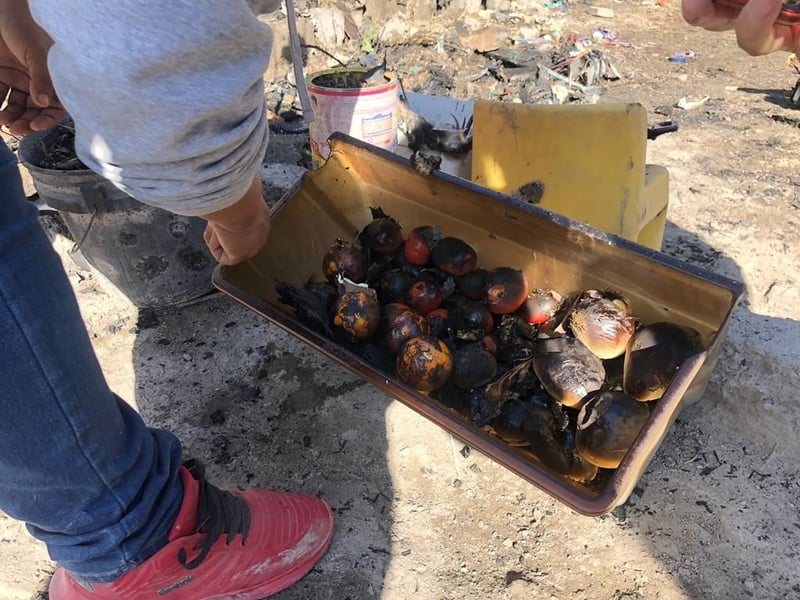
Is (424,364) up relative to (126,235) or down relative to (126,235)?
up

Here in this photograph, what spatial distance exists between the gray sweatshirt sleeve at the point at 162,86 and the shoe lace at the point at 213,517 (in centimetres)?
77

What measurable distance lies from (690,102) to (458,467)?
3738 mm

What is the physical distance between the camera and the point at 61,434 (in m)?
1.10

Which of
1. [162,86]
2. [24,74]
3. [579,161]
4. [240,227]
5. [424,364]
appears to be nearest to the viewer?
[162,86]

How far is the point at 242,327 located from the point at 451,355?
3.39 feet

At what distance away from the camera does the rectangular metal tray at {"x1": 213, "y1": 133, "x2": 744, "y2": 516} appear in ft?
4.86

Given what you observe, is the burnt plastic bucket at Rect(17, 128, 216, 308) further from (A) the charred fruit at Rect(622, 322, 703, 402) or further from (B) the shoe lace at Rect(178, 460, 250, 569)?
(A) the charred fruit at Rect(622, 322, 703, 402)

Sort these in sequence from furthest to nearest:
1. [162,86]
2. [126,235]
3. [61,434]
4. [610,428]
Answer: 1. [126,235]
2. [610,428]
3. [61,434]
4. [162,86]

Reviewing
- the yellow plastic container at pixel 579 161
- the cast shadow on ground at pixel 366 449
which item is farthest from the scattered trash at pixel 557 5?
the cast shadow on ground at pixel 366 449

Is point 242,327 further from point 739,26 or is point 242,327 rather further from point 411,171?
point 739,26

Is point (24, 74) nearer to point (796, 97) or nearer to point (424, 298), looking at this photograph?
point (424, 298)

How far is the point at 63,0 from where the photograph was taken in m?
0.81

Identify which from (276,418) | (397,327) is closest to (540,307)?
(397,327)

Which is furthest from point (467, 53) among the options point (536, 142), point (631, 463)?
point (631, 463)
